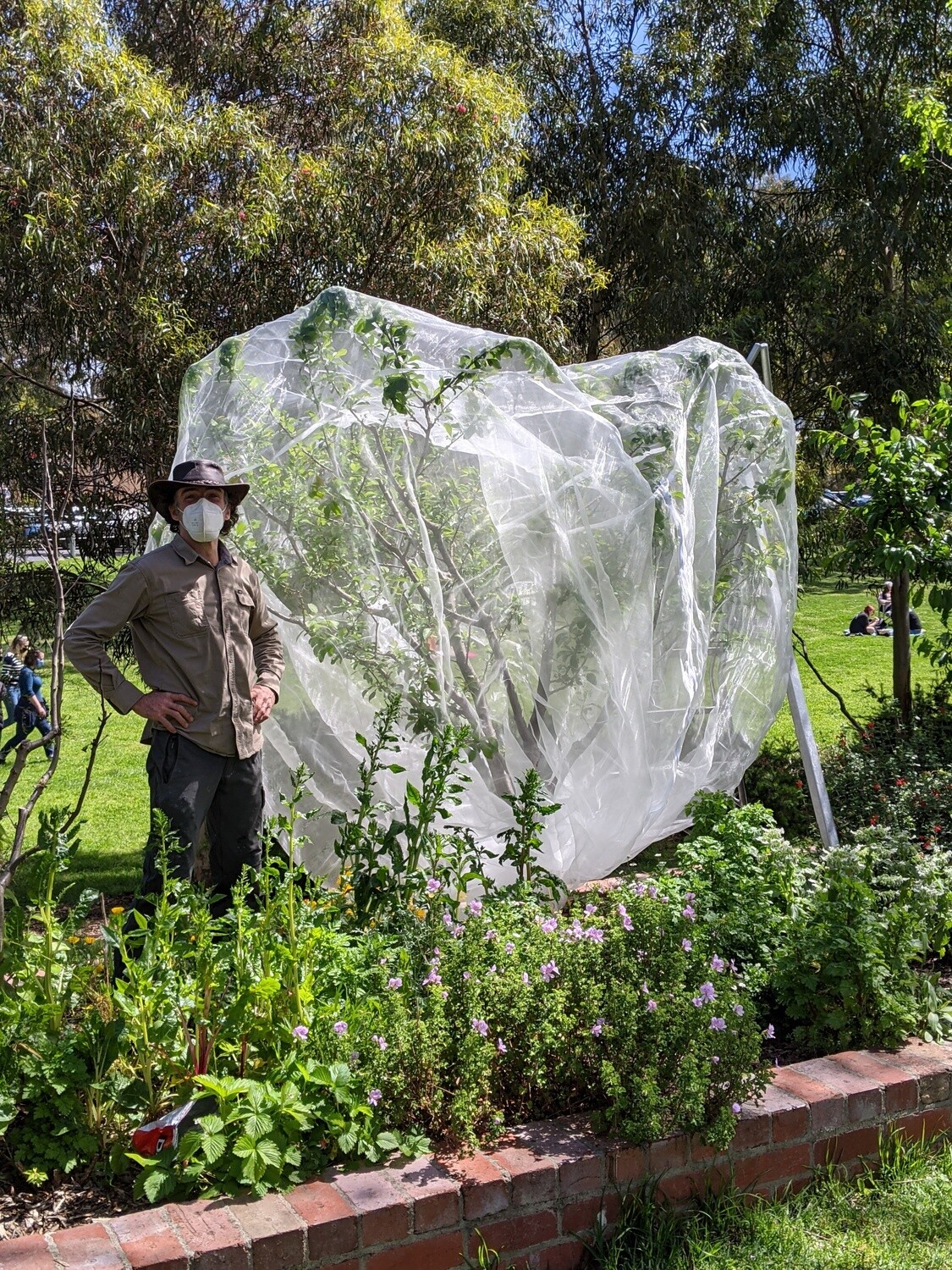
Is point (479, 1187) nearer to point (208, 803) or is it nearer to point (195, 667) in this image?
point (208, 803)

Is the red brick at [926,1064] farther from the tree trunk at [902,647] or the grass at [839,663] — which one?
the grass at [839,663]

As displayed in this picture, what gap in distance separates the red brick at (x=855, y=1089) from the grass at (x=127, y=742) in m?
1.98

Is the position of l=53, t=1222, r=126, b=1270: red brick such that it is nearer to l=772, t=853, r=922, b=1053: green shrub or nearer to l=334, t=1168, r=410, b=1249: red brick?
l=334, t=1168, r=410, b=1249: red brick

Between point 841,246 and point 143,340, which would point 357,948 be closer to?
point 143,340

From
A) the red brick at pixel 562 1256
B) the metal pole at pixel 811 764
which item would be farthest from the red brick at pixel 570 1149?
the metal pole at pixel 811 764

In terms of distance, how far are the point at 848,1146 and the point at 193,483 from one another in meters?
2.58

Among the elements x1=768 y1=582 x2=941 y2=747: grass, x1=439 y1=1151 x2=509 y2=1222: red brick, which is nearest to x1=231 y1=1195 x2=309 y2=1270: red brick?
x1=439 y1=1151 x2=509 y2=1222: red brick

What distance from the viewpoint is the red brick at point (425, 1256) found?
2402mm

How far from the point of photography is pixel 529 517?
161 inches

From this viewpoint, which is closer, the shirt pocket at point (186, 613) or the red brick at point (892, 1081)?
the red brick at point (892, 1081)

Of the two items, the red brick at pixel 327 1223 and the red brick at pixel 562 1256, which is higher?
the red brick at pixel 327 1223

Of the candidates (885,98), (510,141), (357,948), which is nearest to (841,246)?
(885,98)

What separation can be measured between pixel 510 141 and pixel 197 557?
367 centimetres

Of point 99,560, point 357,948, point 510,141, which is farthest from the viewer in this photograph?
point 510,141
